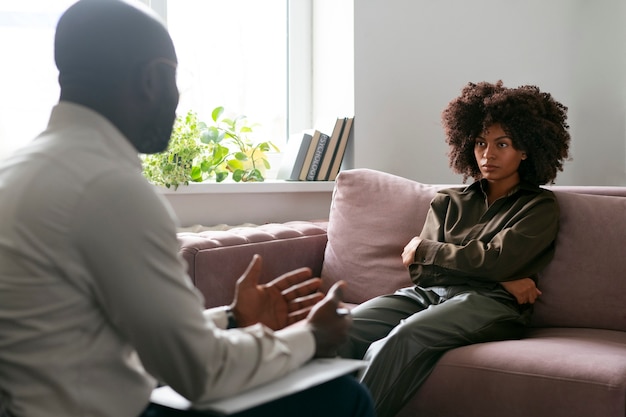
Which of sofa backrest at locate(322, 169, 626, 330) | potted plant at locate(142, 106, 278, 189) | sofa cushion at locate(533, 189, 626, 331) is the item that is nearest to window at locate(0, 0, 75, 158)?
potted plant at locate(142, 106, 278, 189)

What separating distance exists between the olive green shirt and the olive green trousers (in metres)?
0.06

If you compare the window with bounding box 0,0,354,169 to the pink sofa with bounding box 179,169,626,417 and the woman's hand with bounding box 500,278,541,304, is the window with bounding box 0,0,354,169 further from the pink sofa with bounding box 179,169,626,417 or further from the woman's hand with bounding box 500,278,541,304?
the woman's hand with bounding box 500,278,541,304

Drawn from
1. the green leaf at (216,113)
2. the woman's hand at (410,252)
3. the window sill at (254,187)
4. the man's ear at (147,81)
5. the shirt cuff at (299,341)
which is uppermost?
the man's ear at (147,81)

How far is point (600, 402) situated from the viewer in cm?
181

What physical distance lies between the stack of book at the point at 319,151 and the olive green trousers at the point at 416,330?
3.51 feet

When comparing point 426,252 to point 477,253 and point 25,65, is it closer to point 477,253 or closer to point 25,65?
point 477,253

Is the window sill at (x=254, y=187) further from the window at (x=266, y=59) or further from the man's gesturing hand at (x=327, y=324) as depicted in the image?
the man's gesturing hand at (x=327, y=324)


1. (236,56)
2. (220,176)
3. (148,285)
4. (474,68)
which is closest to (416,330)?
(148,285)

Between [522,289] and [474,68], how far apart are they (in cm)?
155

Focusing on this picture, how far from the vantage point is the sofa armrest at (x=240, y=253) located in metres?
2.49

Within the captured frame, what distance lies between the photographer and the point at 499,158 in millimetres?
2488

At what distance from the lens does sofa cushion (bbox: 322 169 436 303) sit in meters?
2.66

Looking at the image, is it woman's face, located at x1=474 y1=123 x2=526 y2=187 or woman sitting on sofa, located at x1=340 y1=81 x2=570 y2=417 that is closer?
woman sitting on sofa, located at x1=340 y1=81 x2=570 y2=417

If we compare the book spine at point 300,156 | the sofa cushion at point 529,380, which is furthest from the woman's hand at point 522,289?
the book spine at point 300,156
